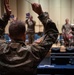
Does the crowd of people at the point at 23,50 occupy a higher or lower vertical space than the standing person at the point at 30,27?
higher

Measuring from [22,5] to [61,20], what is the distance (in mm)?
2790

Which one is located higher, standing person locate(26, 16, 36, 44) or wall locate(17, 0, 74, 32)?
wall locate(17, 0, 74, 32)

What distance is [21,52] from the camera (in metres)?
1.66

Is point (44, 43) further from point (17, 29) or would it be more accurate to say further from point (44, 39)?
point (17, 29)

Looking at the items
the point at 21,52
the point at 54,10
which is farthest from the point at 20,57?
the point at 54,10

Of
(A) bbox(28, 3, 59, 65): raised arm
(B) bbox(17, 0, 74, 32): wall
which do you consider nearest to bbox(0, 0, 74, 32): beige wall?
(B) bbox(17, 0, 74, 32): wall

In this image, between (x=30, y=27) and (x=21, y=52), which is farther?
(x=30, y=27)

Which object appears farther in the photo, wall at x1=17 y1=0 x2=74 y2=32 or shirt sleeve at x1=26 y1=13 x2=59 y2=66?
wall at x1=17 y1=0 x2=74 y2=32

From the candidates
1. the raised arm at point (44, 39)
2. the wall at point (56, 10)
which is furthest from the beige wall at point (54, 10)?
the raised arm at point (44, 39)

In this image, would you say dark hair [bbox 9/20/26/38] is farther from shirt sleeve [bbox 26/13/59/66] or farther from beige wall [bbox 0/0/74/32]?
beige wall [bbox 0/0/74/32]

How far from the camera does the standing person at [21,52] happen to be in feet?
5.39

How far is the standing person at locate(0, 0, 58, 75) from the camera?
5.39ft

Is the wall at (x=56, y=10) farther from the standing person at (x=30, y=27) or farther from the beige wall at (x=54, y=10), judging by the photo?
the standing person at (x=30, y=27)

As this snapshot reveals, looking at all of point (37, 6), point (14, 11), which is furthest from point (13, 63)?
point (14, 11)
